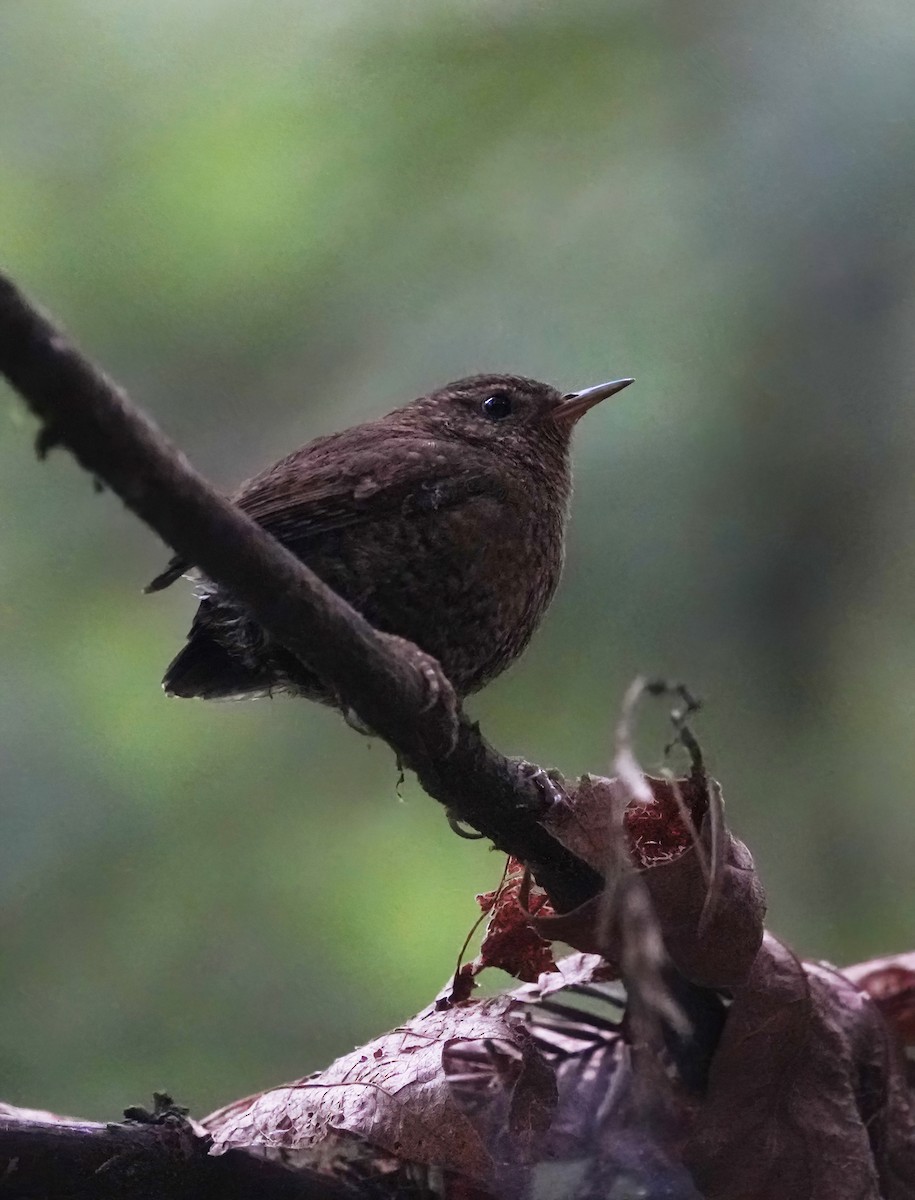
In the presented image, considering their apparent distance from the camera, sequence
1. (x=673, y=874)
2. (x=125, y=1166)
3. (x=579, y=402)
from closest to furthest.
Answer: (x=125, y=1166) < (x=673, y=874) < (x=579, y=402)

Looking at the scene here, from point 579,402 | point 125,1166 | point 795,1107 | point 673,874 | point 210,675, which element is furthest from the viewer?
point 579,402

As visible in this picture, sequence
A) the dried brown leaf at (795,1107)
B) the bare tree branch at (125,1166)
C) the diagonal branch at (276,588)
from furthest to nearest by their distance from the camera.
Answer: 1. the dried brown leaf at (795,1107)
2. the bare tree branch at (125,1166)
3. the diagonal branch at (276,588)

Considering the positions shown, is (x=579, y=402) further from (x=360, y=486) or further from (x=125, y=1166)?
(x=125, y=1166)

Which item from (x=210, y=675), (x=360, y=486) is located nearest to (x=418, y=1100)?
(x=210, y=675)

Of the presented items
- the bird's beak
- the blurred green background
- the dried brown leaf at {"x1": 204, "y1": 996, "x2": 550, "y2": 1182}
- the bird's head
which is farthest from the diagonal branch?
the blurred green background

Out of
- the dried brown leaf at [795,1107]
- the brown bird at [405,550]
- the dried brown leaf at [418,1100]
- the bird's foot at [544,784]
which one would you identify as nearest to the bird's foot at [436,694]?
the bird's foot at [544,784]

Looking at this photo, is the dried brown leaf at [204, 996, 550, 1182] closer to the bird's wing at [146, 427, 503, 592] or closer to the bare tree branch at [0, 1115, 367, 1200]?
the bare tree branch at [0, 1115, 367, 1200]

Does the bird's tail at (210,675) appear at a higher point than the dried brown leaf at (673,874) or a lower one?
higher

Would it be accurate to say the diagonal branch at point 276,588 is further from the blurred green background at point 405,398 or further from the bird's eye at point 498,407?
the blurred green background at point 405,398
